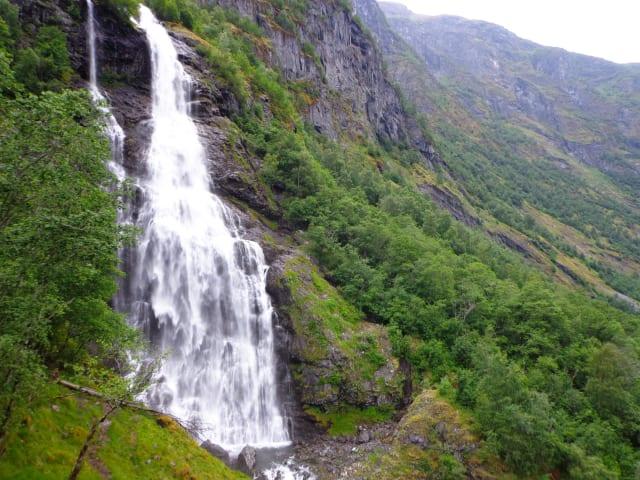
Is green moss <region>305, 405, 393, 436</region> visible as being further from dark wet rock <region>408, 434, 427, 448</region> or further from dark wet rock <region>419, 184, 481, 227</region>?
dark wet rock <region>419, 184, 481, 227</region>

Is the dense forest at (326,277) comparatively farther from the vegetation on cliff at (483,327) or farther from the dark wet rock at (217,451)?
the dark wet rock at (217,451)

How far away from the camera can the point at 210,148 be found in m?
41.1

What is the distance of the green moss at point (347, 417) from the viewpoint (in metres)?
28.5

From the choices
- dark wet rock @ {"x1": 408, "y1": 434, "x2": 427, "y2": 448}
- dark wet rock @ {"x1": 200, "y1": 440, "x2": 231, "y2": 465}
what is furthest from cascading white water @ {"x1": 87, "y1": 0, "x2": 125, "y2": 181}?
dark wet rock @ {"x1": 408, "y1": 434, "x2": 427, "y2": 448}

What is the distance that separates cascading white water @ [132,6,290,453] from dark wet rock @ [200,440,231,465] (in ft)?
1.73

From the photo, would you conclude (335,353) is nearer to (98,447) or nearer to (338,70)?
(98,447)

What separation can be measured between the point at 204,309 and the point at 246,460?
34.6 ft

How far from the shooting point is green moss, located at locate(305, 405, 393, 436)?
28527 millimetres

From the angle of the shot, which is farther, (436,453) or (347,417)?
(347,417)

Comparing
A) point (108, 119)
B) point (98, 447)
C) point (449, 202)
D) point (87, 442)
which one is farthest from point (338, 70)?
point (87, 442)

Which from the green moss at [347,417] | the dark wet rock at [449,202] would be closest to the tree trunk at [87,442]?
the green moss at [347,417]

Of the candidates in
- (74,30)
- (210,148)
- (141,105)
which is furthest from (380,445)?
(74,30)

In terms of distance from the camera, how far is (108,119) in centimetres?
3281

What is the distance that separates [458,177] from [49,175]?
5555 inches
